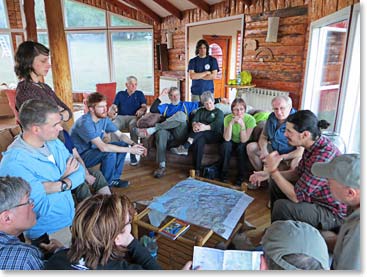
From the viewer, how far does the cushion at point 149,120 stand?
3.67 m

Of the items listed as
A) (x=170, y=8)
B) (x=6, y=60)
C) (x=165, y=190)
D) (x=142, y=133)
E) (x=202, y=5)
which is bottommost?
(x=165, y=190)

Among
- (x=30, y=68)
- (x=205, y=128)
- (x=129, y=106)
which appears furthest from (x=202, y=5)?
(x=30, y=68)

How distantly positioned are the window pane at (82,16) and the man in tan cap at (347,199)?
842 centimetres

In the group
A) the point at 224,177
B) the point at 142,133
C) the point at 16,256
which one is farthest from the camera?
the point at 142,133

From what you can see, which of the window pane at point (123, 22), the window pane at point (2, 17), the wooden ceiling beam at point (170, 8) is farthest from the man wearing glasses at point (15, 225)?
the window pane at point (2, 17)

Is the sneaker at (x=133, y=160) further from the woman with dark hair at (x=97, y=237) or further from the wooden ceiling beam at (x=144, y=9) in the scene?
the wooden ceiling beam at (x=144, y=9)

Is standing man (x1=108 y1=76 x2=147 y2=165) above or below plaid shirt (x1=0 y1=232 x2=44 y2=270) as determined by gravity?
above

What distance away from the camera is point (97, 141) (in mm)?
2666

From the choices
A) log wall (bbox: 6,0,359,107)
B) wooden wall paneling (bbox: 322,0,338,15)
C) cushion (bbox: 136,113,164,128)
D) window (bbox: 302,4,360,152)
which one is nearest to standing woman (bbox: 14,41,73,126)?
cushion (bbox: 136,113,164,128)

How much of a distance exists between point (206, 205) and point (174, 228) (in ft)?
0.99

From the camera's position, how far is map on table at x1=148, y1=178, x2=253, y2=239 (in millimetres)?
1854

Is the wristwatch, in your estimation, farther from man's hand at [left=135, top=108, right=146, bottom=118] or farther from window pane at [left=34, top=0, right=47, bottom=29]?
window pane at [left=34, top=0, right=47, bottom=29]

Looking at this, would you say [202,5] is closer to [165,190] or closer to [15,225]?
[165,190]

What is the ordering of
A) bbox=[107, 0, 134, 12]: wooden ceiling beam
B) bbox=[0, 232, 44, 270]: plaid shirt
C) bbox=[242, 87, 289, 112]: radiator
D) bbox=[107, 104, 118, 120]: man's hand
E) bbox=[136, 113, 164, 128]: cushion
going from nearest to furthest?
1. bbox=[0, 232, 44, 270]: plaid shirt
2. bbox=[136, 113, 164, 128]: cushion
3. bbox=[107, 104, 118, 120]: man's hand
4. bbox=[242, 87, 289, 112]: radiator
5. bbox=[107, 0, 134, 12]: wooden ceiling beam
